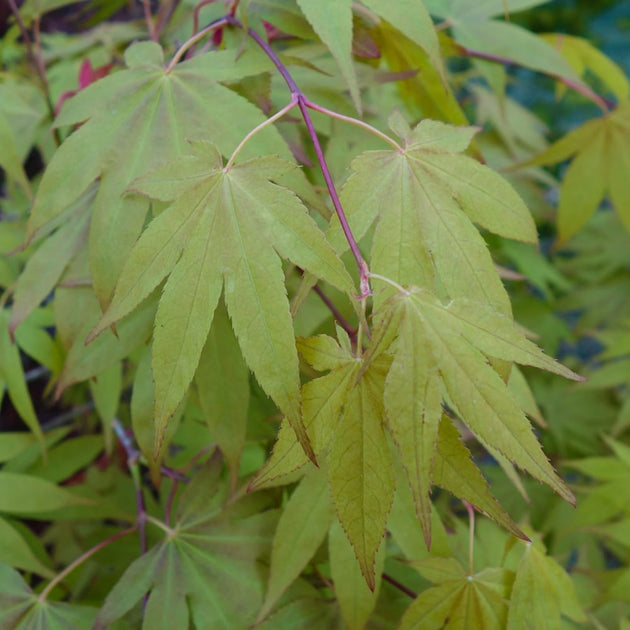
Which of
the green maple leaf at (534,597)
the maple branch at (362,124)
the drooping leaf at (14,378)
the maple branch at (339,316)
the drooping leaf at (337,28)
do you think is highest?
the drooping leaf at (337,28)

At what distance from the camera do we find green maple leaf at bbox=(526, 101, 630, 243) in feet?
3.12

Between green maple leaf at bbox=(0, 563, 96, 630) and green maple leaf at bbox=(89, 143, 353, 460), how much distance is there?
1.18 feet

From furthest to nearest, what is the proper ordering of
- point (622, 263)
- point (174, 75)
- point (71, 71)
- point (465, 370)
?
point (622, 263) → point (71, 71) → point (174, 75) → point (465, 370)

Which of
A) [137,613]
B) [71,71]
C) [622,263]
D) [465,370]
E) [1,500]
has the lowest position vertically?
[622,263]

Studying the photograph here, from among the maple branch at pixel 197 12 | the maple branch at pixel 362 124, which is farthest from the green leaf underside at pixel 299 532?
the maple branch at pixel 197 12

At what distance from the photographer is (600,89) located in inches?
94.3

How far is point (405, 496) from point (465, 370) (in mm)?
245

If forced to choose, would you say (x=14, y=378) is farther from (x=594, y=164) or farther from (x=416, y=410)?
(x=594, y=164)

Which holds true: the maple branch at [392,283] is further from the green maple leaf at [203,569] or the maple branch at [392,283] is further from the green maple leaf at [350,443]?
the green maple leaf at [203,569]

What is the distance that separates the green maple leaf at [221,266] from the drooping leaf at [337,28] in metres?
0.10

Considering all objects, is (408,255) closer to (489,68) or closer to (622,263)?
(489,68)

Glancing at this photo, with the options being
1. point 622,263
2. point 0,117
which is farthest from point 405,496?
point 622,263

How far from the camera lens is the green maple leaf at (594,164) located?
95cm

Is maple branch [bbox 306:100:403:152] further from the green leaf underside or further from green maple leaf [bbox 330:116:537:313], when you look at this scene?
the green leaf underside
